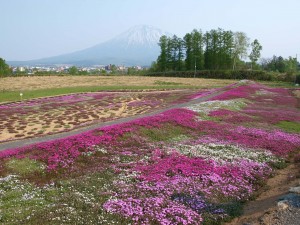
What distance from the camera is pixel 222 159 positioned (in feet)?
76.0

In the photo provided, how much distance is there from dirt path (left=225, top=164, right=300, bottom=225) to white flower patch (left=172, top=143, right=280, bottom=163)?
6.69ft

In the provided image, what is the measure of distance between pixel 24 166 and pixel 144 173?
791 centimetres

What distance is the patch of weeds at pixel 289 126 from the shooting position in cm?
3378

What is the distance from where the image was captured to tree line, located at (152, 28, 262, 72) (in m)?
147

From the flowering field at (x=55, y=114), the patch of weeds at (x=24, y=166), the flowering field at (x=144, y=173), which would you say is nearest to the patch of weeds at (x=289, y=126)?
the flowering field at (x=144, y=173)

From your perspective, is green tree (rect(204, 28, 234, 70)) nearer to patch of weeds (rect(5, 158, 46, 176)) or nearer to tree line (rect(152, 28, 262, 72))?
tree line (rect(152, 28, 262, 72))

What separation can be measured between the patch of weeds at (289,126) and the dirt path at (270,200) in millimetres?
11534

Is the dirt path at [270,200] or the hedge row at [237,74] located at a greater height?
the hedge row at [237,74]

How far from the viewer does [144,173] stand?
1978cm

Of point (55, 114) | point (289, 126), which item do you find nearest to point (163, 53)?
point (55, 114)

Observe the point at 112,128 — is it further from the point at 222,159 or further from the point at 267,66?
the point at 267,66

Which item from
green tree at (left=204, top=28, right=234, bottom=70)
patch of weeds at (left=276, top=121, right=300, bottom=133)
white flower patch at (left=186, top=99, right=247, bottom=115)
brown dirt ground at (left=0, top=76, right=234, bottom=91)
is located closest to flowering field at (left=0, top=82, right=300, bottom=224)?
patch of weeds at (left=276, top=121, right=300, bottom=133)

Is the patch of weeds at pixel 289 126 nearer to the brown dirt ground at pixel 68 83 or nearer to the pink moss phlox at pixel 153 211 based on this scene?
the pink moss phlox at pixel 153 211

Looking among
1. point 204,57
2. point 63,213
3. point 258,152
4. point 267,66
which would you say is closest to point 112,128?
point 258,152
